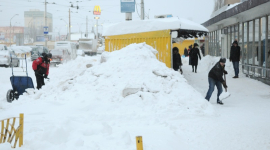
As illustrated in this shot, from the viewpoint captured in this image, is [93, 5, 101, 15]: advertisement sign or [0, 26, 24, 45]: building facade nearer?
[93, 5, 101, 15]: advertisement sign

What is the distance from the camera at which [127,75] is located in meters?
10.3

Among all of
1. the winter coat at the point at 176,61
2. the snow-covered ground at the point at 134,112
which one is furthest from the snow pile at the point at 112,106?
the winter coat at the point at 176,61

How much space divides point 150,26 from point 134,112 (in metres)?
7.48

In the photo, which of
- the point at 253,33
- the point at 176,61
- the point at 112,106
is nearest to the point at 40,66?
the point at 112,106

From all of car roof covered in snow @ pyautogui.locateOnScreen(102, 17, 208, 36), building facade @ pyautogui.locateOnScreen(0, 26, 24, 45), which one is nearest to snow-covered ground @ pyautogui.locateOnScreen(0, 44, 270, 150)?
car roof covered in snow @ pyautogui.locateOnScreen(102, 17, 208, 36)

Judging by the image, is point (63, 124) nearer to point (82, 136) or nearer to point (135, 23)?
point (82, 136)

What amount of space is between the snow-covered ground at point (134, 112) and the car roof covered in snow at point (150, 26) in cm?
266

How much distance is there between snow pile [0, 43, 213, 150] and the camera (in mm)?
6098

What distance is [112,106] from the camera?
8898 mm

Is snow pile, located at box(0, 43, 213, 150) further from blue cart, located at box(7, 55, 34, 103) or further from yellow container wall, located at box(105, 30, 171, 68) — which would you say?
yellow container wall, located at box(105, 30, 171, 68)

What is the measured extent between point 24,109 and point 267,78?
1031cm

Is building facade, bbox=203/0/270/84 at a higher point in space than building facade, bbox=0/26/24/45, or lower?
lower

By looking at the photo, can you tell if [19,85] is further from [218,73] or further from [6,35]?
[6,35]

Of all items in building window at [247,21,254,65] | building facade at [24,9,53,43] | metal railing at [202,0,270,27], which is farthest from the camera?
building facade at [24,9,53,43]
